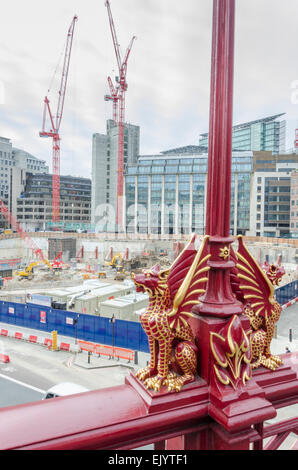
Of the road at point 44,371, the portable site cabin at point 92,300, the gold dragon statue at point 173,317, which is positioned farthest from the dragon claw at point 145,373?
the portable site cabin at point 92,300

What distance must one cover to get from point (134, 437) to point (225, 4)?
2.38 metres

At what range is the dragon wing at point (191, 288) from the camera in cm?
192

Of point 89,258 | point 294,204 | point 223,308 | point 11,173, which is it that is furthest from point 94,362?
point 11,173

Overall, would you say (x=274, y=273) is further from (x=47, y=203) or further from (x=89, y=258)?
(x=47, y=203)

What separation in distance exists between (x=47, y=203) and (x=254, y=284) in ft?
264

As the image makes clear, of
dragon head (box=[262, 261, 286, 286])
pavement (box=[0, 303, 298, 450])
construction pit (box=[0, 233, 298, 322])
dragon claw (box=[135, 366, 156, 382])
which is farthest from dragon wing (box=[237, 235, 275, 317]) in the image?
construction pit (box=[0, 233, 298, 322])

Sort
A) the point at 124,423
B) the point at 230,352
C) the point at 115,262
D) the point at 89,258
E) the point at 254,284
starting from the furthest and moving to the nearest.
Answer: the point at 89,258 → the point at 115,262 → the point at 254,284 → the point at 230,352 → the point at 124,423

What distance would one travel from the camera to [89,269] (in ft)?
131

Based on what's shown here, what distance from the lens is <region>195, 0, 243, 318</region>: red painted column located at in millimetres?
2031

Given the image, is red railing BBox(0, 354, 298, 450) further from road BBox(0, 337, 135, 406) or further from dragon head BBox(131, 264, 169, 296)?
road BBox(0, 337, 135, 406)

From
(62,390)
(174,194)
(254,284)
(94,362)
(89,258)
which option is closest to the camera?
(254,284)

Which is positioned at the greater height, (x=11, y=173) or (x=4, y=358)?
(x=11, y=173)

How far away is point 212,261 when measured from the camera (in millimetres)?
2033

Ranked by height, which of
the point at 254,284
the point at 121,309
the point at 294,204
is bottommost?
the point at 121,309
